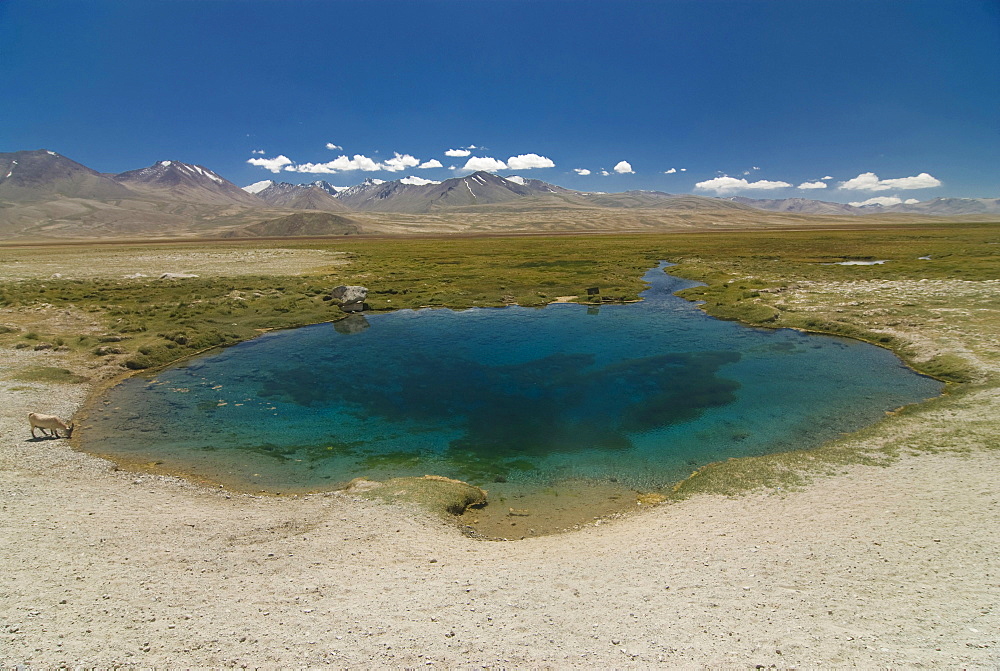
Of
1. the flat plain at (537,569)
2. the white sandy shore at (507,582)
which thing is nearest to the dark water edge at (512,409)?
the flat plain at (537,569)

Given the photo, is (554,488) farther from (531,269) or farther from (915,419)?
(531,269)

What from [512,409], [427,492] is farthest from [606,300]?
[427,492]

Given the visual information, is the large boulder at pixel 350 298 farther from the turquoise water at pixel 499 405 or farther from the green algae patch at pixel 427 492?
the green algae patch at pixel 427 492

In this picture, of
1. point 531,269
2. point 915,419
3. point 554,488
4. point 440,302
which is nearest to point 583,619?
point 554,488

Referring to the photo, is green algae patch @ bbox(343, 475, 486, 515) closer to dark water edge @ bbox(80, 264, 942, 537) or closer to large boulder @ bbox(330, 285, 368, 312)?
dark water edge @ bbox(80, 264, 942, 537)

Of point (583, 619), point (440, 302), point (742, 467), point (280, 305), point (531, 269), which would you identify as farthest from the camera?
point (531, 269)

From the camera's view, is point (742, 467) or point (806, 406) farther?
point (806, 406)
